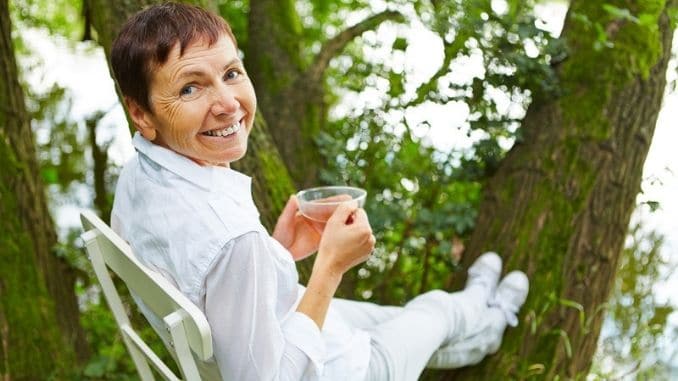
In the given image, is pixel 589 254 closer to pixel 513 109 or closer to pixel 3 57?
pixel 513 109

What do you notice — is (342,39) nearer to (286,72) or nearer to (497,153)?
(286,72)

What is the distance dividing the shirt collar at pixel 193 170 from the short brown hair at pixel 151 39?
0.10 m

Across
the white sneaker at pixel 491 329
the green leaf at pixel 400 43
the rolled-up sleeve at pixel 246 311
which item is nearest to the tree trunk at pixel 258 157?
the green leaf at pixel 400 43

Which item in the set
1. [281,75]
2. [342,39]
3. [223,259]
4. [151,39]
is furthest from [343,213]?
[281,75]

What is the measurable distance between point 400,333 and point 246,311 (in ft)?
2.48

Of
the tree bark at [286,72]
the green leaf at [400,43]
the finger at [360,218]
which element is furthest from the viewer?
the tree bark at [286,72]

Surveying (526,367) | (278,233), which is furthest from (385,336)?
(526,367)

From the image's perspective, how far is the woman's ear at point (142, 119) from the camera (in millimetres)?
1788

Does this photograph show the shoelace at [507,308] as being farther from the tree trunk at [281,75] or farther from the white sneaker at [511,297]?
the tree trunk at [281,75]

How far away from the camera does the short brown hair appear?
1703 millimetres

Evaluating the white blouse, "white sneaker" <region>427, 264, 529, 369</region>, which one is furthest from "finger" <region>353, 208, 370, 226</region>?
"white sneaker" <region>427, 264, 529, 369</region>

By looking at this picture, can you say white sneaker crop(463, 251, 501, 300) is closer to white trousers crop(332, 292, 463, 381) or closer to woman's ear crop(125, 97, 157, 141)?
white trousers crop(332, 292, 463, 381)

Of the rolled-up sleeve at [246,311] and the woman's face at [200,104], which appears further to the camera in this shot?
the woman's face at [200,104]

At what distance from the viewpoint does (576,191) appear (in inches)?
111
